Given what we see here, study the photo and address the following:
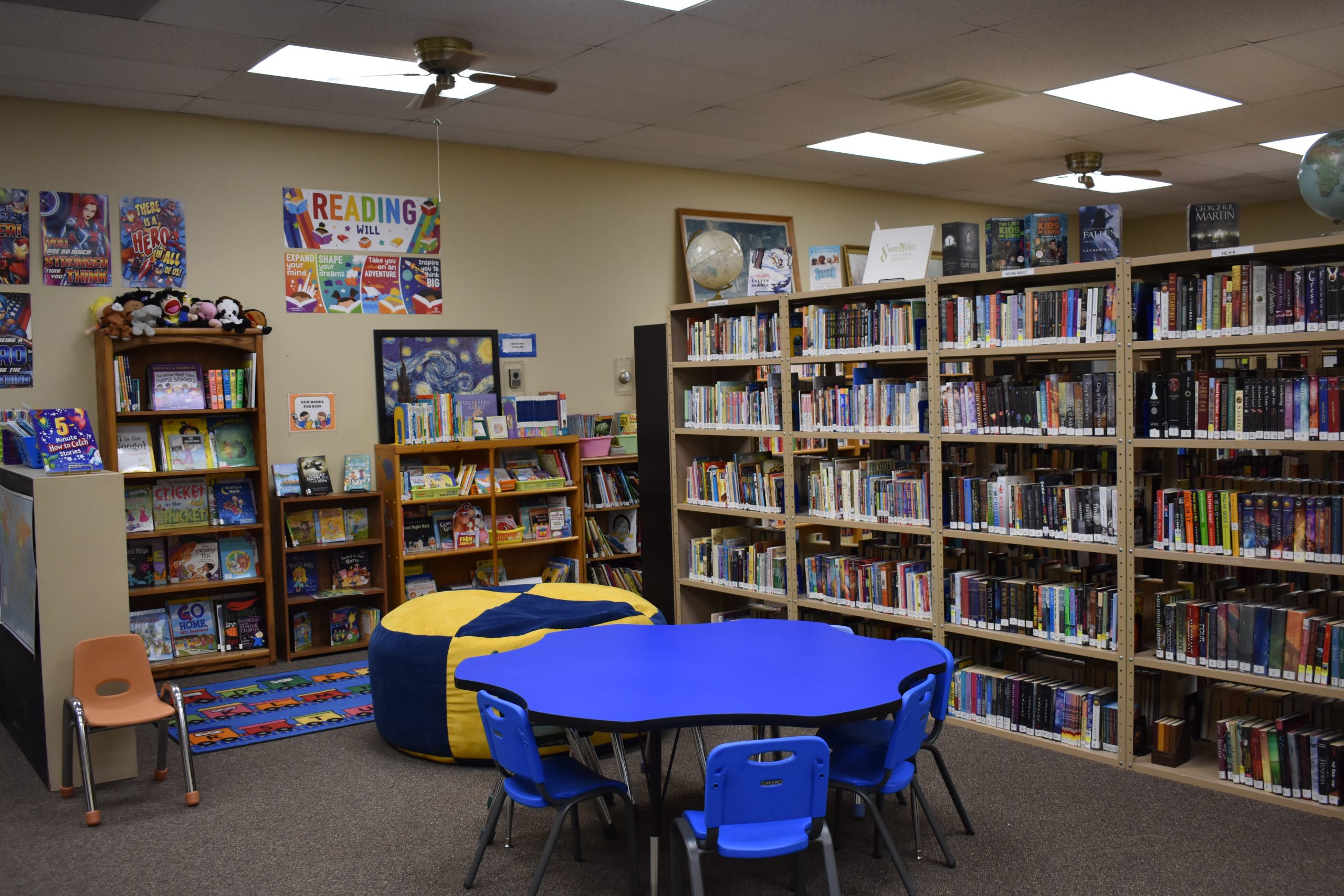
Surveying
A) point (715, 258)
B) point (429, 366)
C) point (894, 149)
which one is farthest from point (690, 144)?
point (429, 366)

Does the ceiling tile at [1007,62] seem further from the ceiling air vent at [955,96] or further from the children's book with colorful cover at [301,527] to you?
the children's book with colorful cover at [301,527]

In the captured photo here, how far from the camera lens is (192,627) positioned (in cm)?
638

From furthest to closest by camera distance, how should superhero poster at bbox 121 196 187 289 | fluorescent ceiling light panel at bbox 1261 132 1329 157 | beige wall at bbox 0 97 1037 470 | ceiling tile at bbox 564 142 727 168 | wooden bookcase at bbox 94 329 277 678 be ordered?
fluorescent ceiling light panel at bbox 1261 132 1329 157, ceiling tile at bbox 564 142 727 168, superhero poster at bbox 121 196 187 289, beige wall at bbox 0 97 1037 470, wooden bookcase at bbox 94 329 277 678

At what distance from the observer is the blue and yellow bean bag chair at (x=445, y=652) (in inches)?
182

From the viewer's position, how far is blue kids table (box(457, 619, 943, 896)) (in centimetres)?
307

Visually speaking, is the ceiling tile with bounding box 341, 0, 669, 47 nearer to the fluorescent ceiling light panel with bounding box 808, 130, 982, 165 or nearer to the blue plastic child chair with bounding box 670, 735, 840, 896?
the fluorescent ceiling light panel with bounding box 808, 130, 982, 165

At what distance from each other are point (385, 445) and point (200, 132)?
220 cm

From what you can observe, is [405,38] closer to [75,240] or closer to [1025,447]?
[75,240]

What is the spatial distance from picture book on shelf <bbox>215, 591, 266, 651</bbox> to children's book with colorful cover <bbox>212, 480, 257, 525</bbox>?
454 mm

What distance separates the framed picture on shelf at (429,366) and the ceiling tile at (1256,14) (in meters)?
4.58

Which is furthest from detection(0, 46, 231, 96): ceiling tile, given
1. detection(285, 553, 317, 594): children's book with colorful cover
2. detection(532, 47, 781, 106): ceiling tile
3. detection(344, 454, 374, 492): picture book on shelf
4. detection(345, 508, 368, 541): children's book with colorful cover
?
detection(285, 553, 317, 594): children's book with colorful cover

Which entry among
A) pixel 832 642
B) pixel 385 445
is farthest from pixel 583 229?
pixel 832 642

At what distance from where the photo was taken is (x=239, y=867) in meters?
→ 3.74

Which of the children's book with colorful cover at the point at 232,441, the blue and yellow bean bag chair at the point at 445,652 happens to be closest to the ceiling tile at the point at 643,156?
the children's book with colorful cover at the point at 232,441
